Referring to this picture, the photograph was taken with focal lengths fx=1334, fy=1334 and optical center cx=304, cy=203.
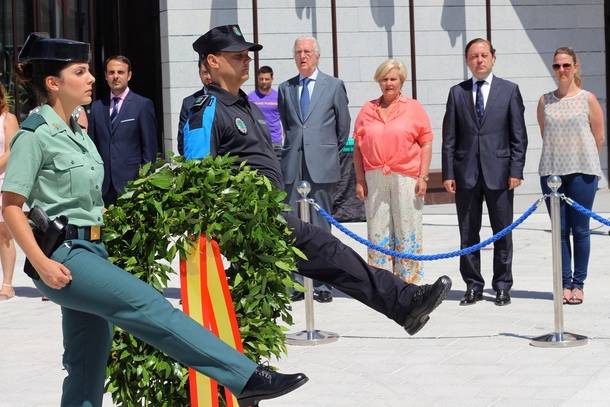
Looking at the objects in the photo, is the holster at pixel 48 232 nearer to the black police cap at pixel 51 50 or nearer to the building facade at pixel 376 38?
the black police cap at pixel 51 50

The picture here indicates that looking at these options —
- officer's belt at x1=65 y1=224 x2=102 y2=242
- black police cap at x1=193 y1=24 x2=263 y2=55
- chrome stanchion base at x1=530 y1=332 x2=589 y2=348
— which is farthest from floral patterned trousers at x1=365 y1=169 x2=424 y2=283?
officer's belt at x1=65 y1=224 x2=102 y2=242

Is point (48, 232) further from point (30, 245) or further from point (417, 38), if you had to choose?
point (417, 38)

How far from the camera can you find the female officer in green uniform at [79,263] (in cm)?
545

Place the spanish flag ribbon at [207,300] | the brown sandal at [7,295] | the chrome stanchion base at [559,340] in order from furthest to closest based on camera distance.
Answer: the brown sandal at [7,295] < the chrome stanchion base at [559,340] < the spanish flag ribbon at [207,300]

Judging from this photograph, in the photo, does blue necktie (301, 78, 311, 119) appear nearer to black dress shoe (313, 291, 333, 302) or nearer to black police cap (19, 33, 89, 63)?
black dress shoe (313, 291, 333, 302)

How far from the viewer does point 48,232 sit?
551cm

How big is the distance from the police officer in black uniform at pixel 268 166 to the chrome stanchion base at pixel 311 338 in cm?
223

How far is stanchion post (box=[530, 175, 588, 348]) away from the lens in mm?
8539

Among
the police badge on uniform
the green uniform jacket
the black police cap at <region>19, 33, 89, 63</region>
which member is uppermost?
the black police cap at <region>19, 33, 89, 63</region>

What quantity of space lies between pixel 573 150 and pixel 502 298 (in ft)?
4.10

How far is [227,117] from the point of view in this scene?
6.75 metres

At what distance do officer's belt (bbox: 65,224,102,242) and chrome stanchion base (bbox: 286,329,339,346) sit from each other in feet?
11.0

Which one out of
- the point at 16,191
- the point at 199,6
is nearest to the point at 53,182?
the point at 16,191

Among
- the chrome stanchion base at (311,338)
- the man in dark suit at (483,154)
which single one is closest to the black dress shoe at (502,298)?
the man in dark suit at (483,154)
